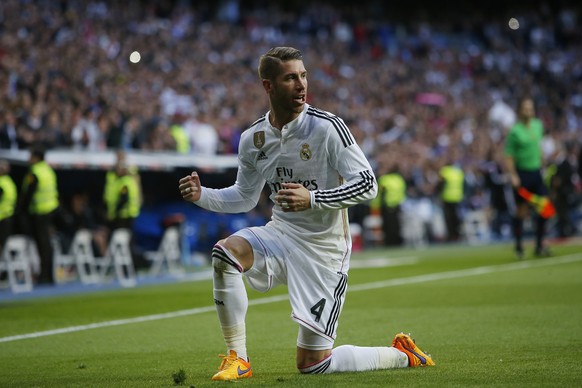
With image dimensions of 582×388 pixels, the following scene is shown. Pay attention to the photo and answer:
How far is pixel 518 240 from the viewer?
17281 mm

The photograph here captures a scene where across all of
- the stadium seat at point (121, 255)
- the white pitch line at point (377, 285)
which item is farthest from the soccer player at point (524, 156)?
the stadium seat at point (121, 255)

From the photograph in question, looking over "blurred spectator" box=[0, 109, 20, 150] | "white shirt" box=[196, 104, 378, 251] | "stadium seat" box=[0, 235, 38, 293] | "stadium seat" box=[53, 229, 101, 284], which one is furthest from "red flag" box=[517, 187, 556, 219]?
"white shirt" box=[196, 104, 378, 251]

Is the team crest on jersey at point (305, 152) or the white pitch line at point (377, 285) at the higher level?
the team crest on jersey at point (305, 152)

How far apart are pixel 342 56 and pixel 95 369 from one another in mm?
28743

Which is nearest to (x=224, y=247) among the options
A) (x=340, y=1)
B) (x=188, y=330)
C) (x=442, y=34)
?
(x=188, y=330)

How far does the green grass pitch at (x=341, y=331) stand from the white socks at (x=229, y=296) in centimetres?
29

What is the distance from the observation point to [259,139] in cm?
664

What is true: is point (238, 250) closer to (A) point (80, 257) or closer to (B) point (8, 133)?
(A) point (80, 257)

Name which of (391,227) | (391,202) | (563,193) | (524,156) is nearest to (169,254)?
(524,156)

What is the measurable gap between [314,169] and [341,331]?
119 inches

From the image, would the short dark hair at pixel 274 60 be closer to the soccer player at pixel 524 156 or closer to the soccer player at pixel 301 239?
the soccer player at pixel 301 239

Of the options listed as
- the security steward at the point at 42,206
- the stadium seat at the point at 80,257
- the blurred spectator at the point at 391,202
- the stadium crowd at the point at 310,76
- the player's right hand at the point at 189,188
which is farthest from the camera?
Answer: the blurred spectator at the point at 391,202

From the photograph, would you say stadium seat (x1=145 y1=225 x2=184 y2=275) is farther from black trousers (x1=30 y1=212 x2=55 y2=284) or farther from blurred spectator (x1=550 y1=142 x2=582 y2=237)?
blurred spectator (x1=550 y1=142 x2=582 y2=237)

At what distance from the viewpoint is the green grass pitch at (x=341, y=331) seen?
643 cm
